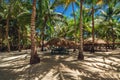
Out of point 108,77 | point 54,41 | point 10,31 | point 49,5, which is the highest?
point 49,5

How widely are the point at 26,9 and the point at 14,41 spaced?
12667mm

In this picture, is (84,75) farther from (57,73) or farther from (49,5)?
(49,5)

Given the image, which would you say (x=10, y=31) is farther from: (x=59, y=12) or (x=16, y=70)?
(x=16, y=70)

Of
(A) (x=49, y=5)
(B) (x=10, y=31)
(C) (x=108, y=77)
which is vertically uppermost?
(A) (x=49, y=5)

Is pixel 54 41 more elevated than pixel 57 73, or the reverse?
pixel 54 41

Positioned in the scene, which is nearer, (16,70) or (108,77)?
(108,77)

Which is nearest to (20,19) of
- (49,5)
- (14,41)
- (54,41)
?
(49,5)

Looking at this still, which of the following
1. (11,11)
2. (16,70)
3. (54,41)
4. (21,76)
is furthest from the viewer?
(11,11)

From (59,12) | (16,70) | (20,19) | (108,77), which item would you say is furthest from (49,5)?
(108,77)

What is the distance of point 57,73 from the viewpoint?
13633 mm

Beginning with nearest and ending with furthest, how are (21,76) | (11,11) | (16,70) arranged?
(21,76), (16,70), (11,11)

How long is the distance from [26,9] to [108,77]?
20901 millimetres

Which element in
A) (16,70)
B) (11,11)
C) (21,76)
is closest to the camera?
(21,76)

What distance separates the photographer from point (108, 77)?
13398mm
